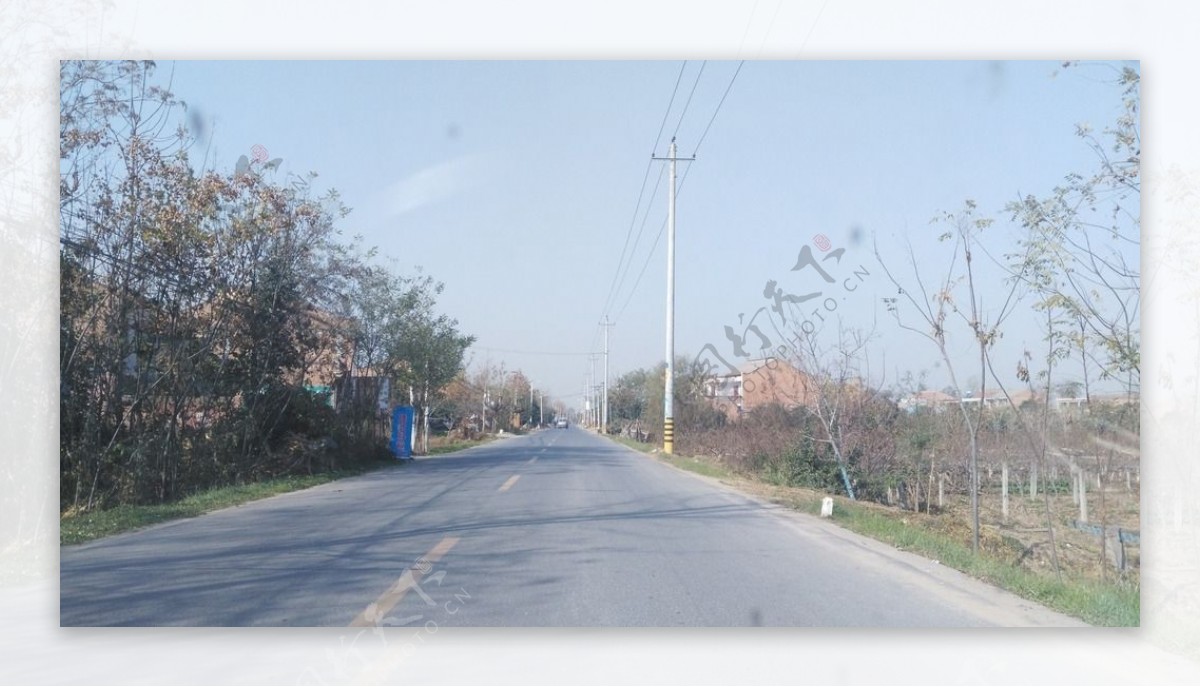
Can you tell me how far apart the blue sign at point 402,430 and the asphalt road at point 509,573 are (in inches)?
721

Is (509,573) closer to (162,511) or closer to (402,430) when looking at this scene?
(162,511)

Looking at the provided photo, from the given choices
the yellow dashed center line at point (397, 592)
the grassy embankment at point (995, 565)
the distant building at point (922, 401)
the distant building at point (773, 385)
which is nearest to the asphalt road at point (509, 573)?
the yellow dashed center line at point (397, 592)

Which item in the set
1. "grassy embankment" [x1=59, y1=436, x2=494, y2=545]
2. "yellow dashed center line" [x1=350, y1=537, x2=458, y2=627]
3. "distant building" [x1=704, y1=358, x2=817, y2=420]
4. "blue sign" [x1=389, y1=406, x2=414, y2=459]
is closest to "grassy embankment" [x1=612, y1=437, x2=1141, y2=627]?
"distant building" [x1=704, y1=358, x2=817, y2=420]

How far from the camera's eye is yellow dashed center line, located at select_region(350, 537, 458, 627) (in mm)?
7539

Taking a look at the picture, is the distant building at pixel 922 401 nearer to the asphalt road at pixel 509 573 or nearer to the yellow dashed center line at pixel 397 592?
the asphalt road at pixel 509 573

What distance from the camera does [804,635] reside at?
745 cm

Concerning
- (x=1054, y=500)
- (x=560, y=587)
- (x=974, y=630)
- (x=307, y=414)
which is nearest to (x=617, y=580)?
(x=560, y=587)

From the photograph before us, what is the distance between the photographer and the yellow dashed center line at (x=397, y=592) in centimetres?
754

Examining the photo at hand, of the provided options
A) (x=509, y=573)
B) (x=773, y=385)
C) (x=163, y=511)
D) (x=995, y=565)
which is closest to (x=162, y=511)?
(x=163, y=511)

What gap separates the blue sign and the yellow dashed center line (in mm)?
23228

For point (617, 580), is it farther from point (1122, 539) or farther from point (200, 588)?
point (1122, 539)

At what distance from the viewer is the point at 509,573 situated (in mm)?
9398

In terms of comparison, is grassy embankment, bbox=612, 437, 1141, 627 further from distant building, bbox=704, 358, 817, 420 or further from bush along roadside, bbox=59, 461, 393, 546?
bush along roadside, bbox=59, 461, 393, 546

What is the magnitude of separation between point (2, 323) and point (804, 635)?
408 inches
